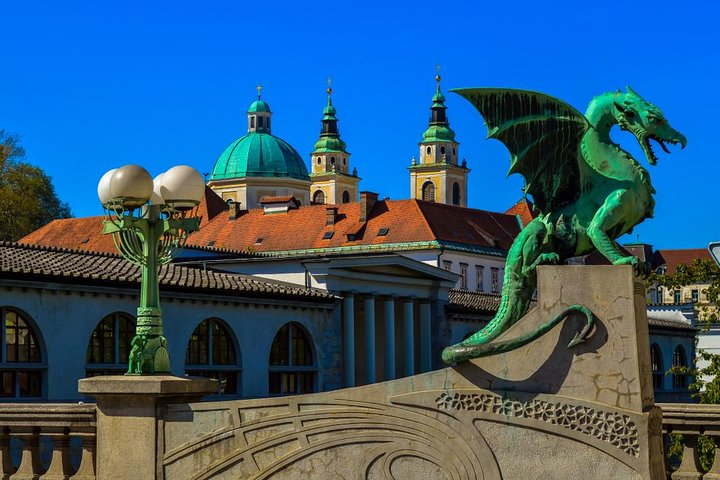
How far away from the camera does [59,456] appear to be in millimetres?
11617

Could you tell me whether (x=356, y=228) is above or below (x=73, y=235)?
above

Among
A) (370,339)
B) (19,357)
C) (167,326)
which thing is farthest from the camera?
(370,339)

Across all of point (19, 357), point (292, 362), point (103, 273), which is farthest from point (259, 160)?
point (19, 357)

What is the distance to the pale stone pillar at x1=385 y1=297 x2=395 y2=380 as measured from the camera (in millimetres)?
53406

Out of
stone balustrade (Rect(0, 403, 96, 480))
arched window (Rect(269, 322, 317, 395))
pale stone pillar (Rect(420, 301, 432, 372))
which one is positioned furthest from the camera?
pale stone pillar (Rect(420, 301, 432, 372))

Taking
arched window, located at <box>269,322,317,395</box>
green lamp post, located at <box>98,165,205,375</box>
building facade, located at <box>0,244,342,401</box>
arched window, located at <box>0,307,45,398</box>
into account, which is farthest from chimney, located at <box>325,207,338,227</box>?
green lamp post, located at <box>98,165,205,375</box>

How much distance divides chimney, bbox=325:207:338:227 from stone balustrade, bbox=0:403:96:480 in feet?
291

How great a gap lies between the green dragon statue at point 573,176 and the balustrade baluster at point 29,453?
389 cm

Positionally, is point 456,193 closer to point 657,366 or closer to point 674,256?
point 674,256

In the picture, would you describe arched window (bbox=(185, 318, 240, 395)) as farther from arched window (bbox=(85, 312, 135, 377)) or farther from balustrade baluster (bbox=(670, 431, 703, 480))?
balustrade baluster (bbox=(670, 431, 703, 480))

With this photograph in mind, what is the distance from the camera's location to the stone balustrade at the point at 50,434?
11555mm

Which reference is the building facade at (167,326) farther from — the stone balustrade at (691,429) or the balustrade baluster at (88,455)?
the stone balustrade at (691,429)

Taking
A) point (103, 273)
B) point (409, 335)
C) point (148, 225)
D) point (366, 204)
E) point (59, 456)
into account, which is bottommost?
point (59, 456)

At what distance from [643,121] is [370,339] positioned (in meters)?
41.2
